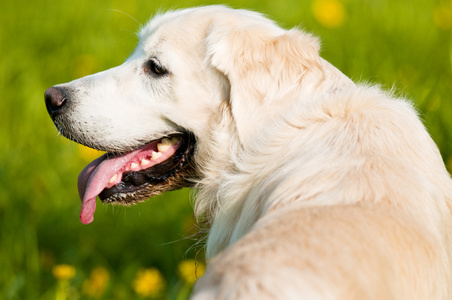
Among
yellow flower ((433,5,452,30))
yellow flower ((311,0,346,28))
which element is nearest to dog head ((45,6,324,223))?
yellow flower ((311,0,346,28))

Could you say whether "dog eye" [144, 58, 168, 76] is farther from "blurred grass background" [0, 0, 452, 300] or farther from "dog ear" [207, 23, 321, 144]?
"blurred grass background" [0, 0, 452, 300]


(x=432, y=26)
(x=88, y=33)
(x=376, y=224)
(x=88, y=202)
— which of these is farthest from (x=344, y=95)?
(x=88, y=33)

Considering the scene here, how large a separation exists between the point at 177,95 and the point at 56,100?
565 mm

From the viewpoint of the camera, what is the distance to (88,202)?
273 centimetres

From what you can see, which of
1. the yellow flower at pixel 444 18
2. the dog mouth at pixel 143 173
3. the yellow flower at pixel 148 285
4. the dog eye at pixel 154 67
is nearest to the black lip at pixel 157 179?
the dog mouth at pixel 143 173

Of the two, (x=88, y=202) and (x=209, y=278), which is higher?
(x=209, y=278)

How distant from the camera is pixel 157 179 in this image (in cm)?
265

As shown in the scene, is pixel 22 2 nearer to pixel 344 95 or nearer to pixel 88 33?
pixel 88 33

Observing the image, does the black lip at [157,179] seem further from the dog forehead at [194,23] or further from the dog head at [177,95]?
the dog forehead at [194,23]

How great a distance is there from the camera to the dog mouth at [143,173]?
2643 mm

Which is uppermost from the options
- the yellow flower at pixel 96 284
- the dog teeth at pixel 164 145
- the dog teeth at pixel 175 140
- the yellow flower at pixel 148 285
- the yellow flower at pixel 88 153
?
the dog teeth at pixel 175 140

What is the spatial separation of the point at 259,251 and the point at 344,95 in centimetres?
104

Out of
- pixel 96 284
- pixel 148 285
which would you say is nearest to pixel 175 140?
pixel 148 285

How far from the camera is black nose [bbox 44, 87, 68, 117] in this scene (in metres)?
2.71
